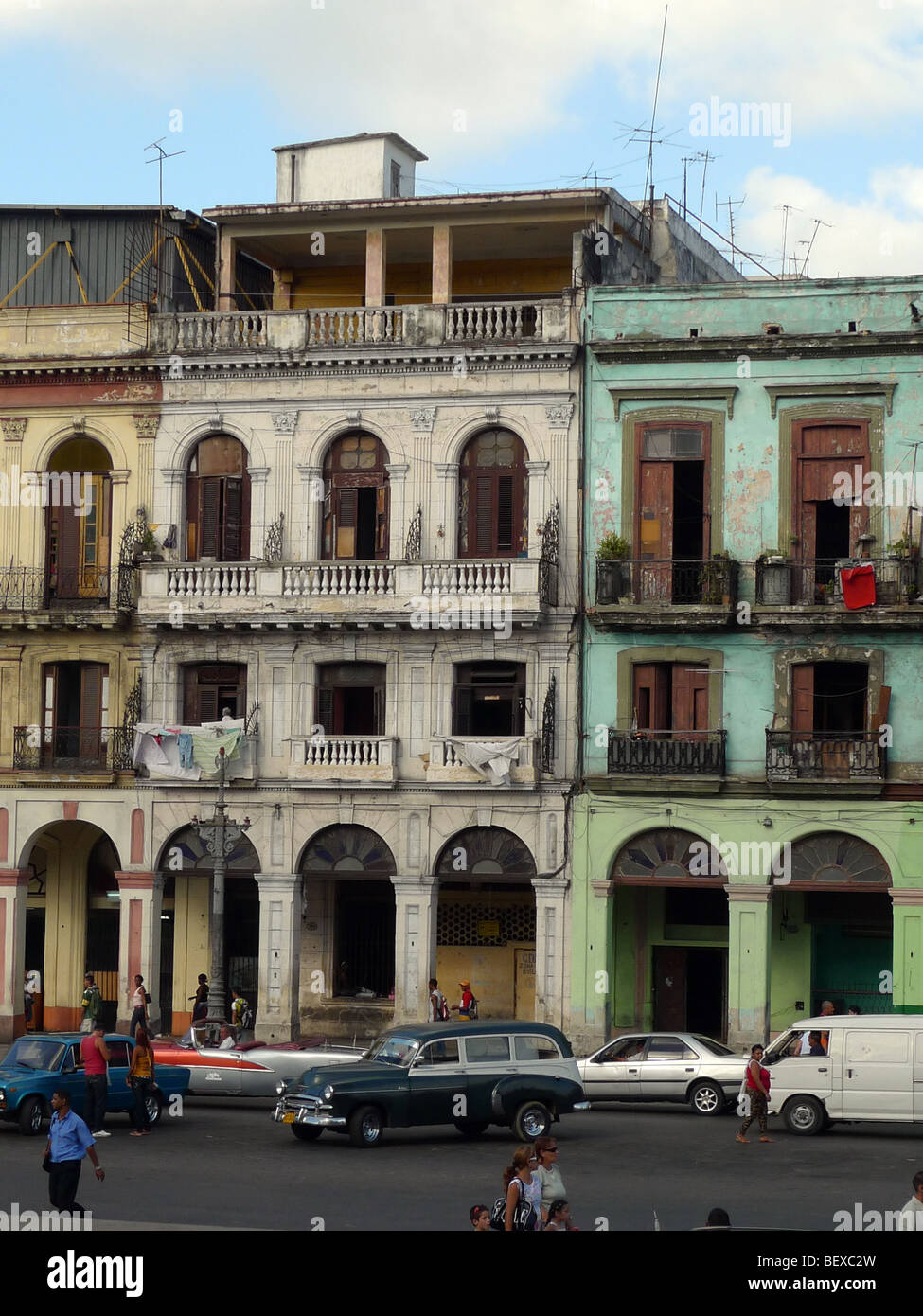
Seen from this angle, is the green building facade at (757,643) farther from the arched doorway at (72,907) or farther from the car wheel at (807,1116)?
the arched doorway at (72,907)

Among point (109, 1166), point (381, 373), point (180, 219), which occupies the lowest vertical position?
point (109, 1166)

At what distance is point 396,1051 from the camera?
29516 millimetres

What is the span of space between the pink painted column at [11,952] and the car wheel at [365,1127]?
17101 millimetres

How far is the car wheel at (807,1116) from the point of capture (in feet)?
103

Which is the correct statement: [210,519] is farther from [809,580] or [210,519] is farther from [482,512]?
[809,580]

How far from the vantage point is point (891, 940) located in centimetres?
4159

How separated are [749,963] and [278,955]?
9.94 m

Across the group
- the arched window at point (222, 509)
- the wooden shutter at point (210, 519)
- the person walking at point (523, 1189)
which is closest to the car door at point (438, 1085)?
the person walking at point (523, 1189)

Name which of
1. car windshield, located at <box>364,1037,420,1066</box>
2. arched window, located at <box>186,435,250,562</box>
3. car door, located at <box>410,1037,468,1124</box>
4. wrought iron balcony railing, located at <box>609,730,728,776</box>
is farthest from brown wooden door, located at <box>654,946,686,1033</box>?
car door, located at <box>410,1037,468,1124</box>

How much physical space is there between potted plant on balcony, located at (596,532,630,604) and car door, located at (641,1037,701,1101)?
1091 centimetres

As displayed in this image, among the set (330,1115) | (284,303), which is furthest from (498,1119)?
(284,303)

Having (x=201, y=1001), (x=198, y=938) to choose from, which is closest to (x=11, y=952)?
(x=198, y=938)
